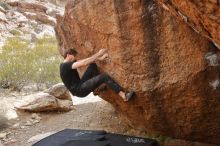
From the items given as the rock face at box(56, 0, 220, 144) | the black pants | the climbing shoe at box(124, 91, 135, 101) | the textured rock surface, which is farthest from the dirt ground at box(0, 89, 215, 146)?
the textured rock surface

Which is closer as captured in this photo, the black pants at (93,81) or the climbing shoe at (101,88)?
the black pants at (93,81)

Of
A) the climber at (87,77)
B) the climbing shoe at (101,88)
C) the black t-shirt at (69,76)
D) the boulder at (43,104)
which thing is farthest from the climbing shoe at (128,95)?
the boulder at (43,104)

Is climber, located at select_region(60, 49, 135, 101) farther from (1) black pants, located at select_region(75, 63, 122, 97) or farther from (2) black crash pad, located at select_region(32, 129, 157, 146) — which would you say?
(2) black crash pad, located at select_region(32, 129, 157, 146)

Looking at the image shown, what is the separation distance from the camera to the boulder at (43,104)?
9.98 metres

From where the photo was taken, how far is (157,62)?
586cm

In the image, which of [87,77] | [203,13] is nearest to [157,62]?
[87,77]

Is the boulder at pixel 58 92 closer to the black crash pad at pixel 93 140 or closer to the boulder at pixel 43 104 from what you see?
the boulder at pixel 43 104

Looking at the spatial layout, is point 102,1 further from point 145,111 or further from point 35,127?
point 35,127

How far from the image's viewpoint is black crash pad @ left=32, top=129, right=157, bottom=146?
6600 mm

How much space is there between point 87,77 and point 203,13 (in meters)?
3.53

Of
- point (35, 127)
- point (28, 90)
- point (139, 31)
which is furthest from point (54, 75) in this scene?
point (139, 31)

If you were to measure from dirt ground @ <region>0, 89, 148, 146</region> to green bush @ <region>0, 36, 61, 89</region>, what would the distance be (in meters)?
2.25

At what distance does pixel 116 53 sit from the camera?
620 centimetres

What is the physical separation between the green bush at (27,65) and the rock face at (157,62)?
6521 millimetres
